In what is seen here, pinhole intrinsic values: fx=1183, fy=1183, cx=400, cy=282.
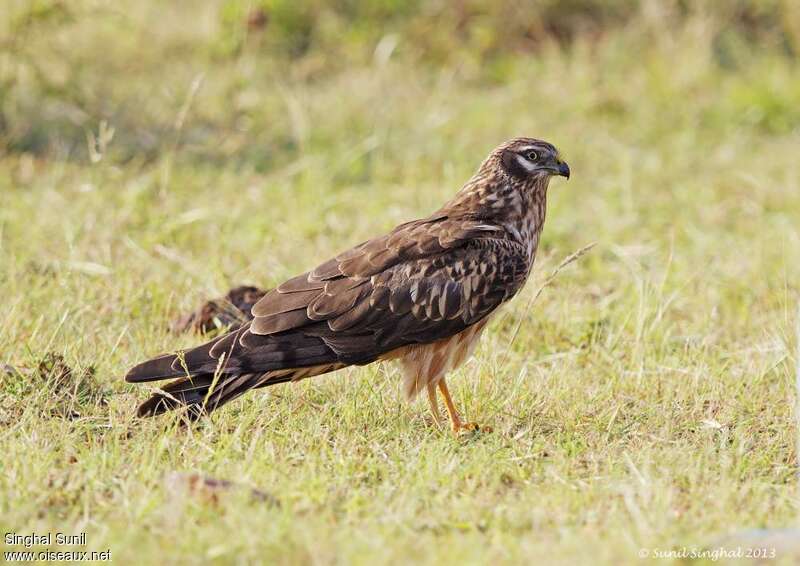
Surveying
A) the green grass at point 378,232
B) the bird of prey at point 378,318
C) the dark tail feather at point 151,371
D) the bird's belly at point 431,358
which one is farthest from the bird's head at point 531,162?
the dark tail feather at point 151,371

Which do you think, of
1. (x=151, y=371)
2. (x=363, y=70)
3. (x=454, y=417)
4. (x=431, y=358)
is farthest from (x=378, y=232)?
(x=363, y=70)

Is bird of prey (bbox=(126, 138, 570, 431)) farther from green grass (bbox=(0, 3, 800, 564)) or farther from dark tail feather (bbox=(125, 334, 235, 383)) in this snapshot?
green grass (bbox=(0, 3, 800, 564))

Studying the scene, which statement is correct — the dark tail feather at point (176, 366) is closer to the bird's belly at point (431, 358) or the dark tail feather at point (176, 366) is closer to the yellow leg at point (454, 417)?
the bird's belly at point (431, 358)

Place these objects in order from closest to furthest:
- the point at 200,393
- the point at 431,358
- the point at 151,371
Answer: the point at 151,371 < the point at 200,393 < the point at 431,358

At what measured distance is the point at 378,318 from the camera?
5000 mm

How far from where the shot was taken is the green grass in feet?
13.1

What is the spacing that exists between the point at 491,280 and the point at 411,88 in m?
5.80

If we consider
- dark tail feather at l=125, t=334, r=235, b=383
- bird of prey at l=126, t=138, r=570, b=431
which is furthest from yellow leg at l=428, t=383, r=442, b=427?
dark tail feather at l=125, t=334, r=235, b=383

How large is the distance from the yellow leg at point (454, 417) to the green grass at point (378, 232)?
11 centimetres

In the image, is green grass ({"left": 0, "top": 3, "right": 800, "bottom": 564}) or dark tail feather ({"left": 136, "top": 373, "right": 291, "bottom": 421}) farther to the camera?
dark tail feather ({"left": 136, "top": 373, "right": 291, "bottom": 421})

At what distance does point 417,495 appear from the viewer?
13.6 ft

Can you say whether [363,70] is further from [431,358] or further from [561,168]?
[431,358]

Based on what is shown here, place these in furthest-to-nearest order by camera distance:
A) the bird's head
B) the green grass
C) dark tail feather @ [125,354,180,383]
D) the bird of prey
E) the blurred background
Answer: the blurred background, the bird's head, the bird of prey, dark tail feather @ [125,354,180,383], the green grass

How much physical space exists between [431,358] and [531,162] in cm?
121
